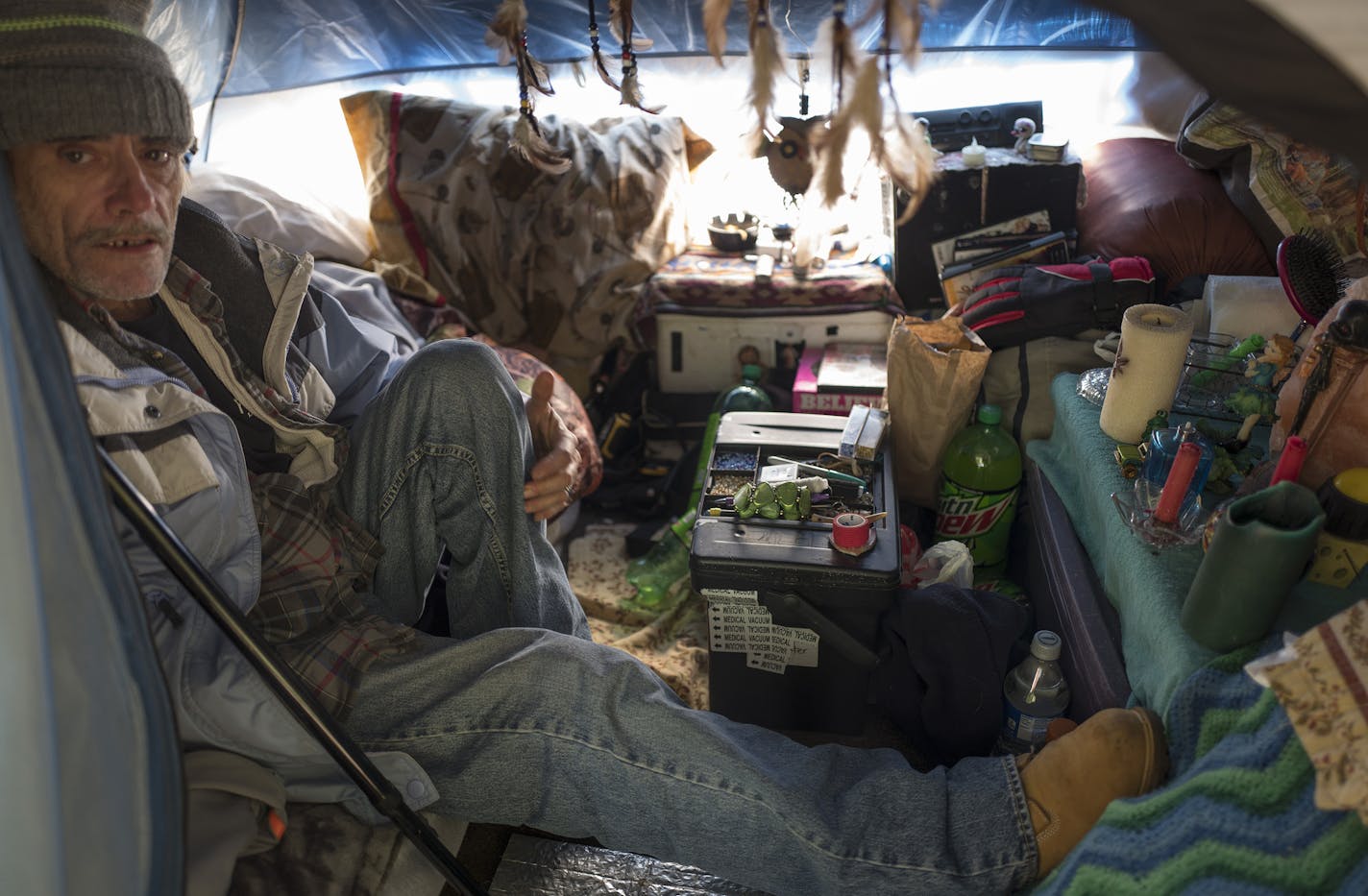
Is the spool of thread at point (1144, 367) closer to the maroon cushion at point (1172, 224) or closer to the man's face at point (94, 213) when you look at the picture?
the maroon cushion at point (1172, 224)

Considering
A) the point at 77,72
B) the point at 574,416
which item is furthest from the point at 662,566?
the point at 77,72

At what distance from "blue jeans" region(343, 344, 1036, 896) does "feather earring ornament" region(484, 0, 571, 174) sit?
35 centimetres

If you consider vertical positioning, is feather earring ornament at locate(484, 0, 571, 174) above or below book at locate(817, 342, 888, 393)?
above

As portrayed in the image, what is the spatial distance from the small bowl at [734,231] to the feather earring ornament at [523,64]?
0.80 metres

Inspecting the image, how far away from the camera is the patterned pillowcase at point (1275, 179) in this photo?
1752 millimetres

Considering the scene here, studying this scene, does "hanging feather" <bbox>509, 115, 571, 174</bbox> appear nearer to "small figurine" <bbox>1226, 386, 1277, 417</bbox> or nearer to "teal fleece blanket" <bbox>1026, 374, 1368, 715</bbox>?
"teal fleece blanket" <bbox>1026, 374, 1368, 715</bbox>

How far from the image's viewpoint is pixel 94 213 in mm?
1233

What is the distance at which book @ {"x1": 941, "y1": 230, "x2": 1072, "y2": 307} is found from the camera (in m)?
2.14

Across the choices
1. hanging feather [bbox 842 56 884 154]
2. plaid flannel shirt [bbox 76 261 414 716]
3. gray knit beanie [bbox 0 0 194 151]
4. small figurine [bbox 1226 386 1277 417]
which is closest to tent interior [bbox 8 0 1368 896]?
small figurine [bbox 1226 386 1277 417]

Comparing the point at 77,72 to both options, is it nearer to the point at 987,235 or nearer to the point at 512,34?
the point at 512,34

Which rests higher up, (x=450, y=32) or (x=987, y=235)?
(x=450, y=32)

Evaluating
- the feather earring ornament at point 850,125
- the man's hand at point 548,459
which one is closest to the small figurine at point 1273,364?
the feather earring ornament at point 850,125

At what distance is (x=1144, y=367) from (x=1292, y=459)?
339 millimetres

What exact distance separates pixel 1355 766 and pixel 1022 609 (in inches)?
26.3
